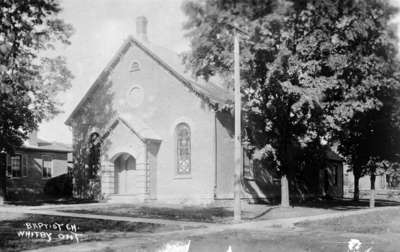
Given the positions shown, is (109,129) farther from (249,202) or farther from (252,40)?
(252,40)

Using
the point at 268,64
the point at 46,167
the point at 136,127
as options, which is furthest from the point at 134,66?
the point at 46,167

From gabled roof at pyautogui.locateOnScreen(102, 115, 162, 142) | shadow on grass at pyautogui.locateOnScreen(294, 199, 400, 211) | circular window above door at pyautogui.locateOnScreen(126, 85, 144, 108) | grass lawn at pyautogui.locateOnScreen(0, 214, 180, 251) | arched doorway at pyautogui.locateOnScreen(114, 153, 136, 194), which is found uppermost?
circular window above door at pyautogui.locateOnScreen(126, 85, 144, 108)

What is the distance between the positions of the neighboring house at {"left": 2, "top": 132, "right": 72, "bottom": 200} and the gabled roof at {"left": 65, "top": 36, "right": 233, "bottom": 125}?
1034cm

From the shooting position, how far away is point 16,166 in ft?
134

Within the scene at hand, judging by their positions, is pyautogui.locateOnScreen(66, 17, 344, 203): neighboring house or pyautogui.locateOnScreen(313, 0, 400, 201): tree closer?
pyautogui.locateOnScreen(313, 0, 400, 201): tree

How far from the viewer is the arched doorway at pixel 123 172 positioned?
29156mm

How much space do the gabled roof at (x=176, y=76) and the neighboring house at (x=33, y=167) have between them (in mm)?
10344

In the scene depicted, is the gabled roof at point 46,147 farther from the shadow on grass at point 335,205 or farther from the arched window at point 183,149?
the shadow on grass at point 335,205

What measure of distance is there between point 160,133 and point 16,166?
716 inches

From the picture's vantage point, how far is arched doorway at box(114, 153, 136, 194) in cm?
2916

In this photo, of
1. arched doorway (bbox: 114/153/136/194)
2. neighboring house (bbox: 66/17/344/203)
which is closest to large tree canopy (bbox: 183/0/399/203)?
neighboring house (bbox: 66/17/344/203)

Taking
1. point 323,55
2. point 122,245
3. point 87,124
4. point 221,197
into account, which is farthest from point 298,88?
point 87,124

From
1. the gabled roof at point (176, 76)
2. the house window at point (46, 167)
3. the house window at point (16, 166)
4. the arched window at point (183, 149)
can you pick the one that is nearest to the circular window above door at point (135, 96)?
the gabled roof at point (176, 76)

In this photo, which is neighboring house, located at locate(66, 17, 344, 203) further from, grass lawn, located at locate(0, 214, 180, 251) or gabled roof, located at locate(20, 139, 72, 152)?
gabled roof, located at locate(20, 139, 72, 152)
